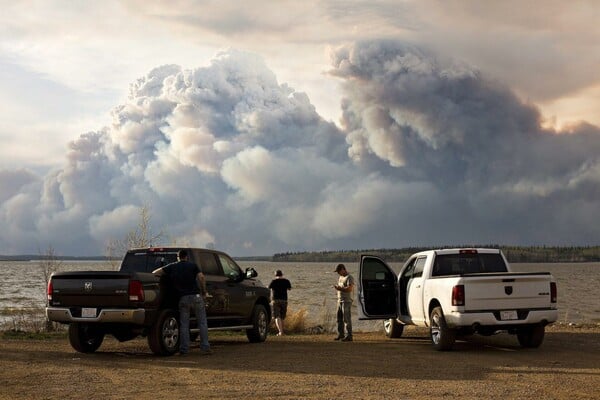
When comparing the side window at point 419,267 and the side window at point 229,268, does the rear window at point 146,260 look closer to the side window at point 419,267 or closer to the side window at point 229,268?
the side window at point 229,268

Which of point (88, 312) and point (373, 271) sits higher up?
point (373, 271)

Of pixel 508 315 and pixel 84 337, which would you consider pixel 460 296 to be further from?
pixel 84 337

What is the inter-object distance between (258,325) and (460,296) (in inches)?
209

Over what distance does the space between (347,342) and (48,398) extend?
9.65 m

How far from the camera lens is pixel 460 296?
15578mm

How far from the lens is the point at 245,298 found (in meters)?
18.3

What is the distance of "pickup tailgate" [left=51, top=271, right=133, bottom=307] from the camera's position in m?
14.9

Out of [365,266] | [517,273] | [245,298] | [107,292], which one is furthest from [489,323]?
[107,292]

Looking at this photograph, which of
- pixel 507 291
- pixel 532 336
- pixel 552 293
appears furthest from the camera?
pixel 532 336

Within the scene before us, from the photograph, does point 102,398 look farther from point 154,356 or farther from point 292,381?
point 154,356

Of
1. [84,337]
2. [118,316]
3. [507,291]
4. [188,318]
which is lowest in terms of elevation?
[84,337]

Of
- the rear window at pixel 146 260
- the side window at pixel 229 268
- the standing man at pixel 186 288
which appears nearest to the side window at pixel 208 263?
the side window at pixel 229 268

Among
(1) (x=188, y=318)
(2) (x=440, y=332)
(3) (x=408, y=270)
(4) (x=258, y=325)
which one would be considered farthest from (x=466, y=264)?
(1) (x=188, y=318)

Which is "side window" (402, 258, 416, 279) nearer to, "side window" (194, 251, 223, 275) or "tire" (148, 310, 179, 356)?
"side window" (194, 251, 223, 275)
